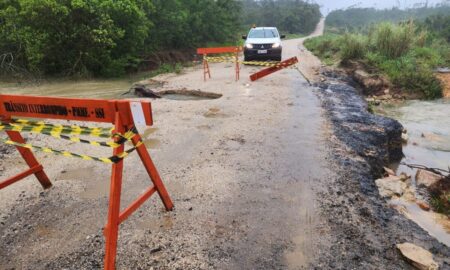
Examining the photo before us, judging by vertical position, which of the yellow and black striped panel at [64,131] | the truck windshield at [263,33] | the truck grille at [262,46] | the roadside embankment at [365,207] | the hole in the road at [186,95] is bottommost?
the roadside embankment at [365,207]

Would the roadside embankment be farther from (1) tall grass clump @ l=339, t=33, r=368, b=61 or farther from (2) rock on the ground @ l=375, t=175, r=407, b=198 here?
(1) tall grass clump @ l=339, t=33, r=368, b=61

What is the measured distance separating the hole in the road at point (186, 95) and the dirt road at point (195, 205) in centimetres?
317

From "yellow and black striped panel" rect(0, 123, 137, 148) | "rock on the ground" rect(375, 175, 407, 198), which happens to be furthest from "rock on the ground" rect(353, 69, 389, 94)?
"yellow and black striped panel" rect(0, 123, 137, 148)

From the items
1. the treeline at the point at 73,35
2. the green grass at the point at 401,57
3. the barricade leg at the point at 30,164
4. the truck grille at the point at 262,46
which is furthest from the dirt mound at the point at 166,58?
the barricade leg at the point at 30,164

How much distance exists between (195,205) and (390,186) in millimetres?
3065

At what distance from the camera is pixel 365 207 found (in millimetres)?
4184

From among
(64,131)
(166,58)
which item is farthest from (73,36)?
(64,131)

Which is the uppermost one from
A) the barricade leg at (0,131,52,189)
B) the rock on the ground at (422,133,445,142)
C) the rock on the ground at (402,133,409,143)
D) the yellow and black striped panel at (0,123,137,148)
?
the yellow and black striped panel at (0,123,137,148)

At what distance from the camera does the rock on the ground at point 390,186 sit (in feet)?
16.7

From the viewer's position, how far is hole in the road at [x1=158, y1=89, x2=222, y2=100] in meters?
10.6

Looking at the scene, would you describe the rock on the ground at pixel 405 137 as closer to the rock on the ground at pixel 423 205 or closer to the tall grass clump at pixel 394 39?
the rock on the ground at pixel 423 205

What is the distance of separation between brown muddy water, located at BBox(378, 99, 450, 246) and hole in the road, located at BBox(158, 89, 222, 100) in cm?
521

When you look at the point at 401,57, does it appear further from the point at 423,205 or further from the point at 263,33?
the point at 423,205

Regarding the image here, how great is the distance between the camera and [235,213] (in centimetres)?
408
